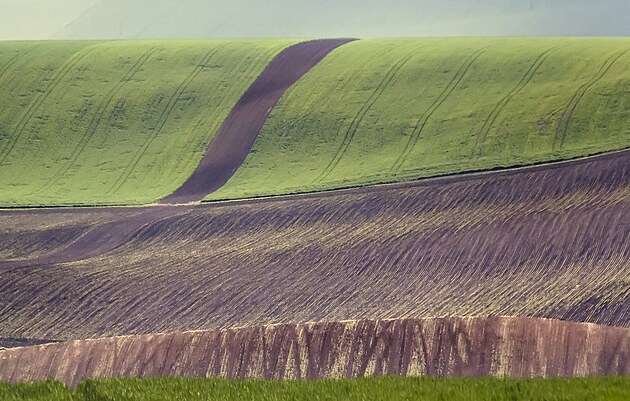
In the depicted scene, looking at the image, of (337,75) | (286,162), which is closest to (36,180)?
(286,162)

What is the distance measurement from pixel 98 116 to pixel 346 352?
41089 mm

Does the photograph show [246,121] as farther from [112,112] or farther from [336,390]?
[336,390]

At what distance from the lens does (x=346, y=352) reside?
23438 mm

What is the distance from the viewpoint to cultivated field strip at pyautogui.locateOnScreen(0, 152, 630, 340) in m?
34.2

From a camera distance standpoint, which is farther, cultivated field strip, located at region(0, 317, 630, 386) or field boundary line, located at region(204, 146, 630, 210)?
field boundary line, located at region(204, 146, 630, 210)

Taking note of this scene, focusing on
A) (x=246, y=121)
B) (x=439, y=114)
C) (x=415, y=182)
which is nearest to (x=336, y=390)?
(x=415, y=182)

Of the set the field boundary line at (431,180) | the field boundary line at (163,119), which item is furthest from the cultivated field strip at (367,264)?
the field boundary line at (163,119)

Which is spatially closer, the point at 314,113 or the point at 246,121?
the point at 314,113

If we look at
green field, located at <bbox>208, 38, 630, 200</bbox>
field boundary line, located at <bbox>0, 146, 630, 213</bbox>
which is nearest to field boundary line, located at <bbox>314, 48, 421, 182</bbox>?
green field, located at <bbox>208, 38, 630, 200</bbox>

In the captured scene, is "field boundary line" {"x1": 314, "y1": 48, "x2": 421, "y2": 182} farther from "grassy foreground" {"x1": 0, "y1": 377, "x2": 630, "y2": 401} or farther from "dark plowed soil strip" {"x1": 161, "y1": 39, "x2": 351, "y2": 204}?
"grassy foreground" {"x1": 0, "y1": 377, "x2": 630, "y2": 401}

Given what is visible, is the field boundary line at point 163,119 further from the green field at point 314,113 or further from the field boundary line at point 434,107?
the field boundary line at point 434,107

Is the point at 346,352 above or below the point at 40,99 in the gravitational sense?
above

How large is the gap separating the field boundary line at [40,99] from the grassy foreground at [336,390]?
141ft

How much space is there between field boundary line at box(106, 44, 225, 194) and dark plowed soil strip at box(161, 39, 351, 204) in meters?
3.17
